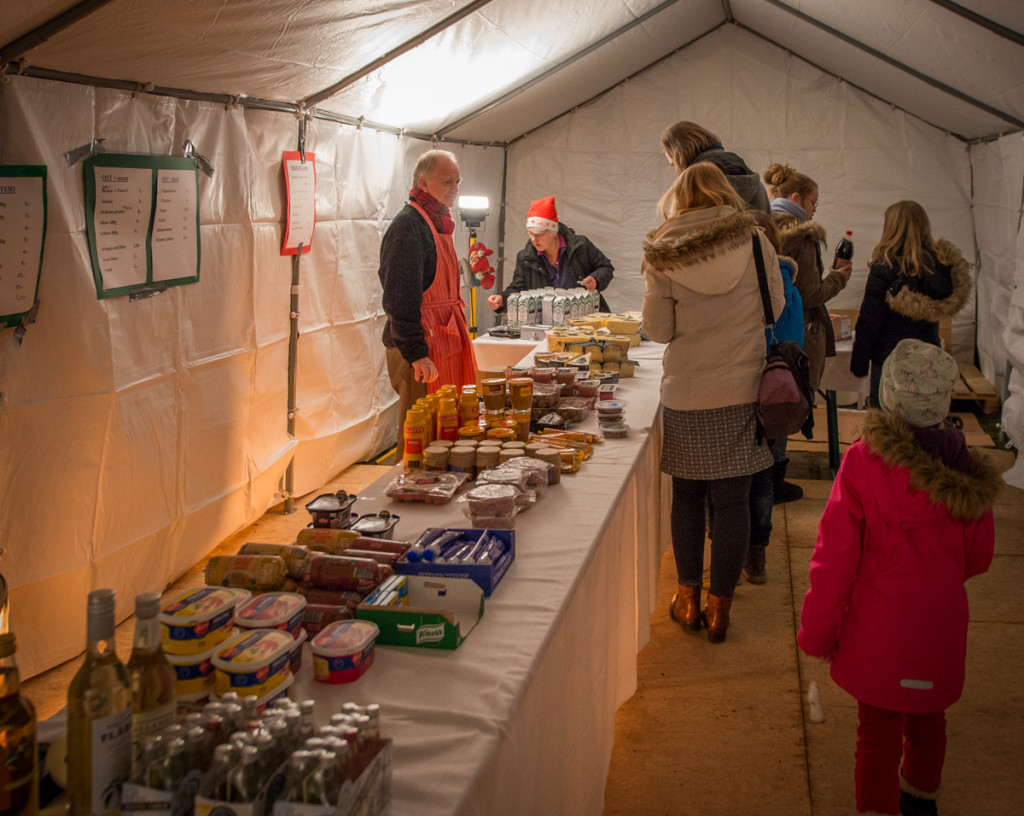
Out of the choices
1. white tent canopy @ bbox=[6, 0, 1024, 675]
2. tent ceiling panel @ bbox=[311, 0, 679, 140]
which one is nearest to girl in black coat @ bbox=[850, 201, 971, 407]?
white tent canopy @ bbox=[6, 0, 1024, 675]

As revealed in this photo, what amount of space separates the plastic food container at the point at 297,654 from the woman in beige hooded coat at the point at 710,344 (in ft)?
5.78

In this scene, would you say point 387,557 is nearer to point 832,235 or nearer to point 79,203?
point 79,203

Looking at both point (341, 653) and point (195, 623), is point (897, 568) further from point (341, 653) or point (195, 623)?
point (195, 623)

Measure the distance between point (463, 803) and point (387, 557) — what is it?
2.05 ft

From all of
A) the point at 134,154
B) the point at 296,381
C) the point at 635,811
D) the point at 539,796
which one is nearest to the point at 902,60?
the point at 296,381

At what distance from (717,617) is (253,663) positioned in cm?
232

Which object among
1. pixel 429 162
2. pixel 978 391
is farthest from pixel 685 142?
pixel 978 391

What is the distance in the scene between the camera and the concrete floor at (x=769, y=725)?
2408mm

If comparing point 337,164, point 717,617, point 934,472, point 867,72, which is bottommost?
point 717,617

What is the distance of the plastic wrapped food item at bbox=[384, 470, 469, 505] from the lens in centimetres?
227

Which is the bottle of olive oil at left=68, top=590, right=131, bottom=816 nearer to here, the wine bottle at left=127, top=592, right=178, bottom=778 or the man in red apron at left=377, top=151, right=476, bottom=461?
the wine bottle at left=127, top=592, right=178, bottom=778

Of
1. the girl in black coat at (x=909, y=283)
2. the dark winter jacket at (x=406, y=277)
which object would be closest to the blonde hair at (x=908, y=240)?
the girl in black coat at (x=909, y=283)

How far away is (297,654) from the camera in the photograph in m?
1.43

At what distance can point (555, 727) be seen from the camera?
1.66 m
